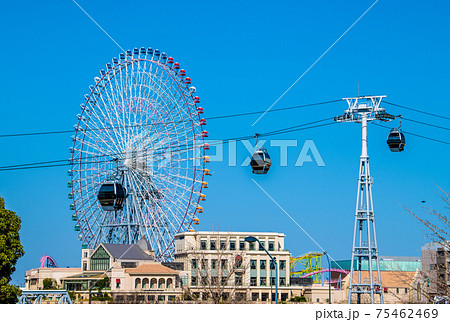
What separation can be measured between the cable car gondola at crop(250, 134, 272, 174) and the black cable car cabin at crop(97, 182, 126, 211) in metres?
10.3

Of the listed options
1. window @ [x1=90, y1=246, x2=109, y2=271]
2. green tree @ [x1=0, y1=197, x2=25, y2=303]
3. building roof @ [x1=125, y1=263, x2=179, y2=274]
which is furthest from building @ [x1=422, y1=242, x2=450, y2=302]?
window @ [x1=90, y1=246, x2=109, y2=271]

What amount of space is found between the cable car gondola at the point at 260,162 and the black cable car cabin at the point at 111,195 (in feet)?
33.9

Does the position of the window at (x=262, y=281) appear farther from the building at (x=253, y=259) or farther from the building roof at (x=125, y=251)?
the building roof at (x=125, y=251)

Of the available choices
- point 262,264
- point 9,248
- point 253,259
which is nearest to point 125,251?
point 253,259

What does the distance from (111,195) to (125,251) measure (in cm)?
4088

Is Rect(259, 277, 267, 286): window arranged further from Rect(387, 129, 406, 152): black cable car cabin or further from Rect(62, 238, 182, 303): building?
Rect(387, 129, 406, 152): black cable car cabin

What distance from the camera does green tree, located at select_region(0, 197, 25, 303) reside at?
39.9m

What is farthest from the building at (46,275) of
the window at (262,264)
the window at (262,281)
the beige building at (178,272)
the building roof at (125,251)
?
the window at (262,281)

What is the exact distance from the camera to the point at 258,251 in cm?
8081

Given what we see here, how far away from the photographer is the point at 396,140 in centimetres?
3469

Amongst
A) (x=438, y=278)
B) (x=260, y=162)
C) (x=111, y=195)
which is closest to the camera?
(x=438, y=278)

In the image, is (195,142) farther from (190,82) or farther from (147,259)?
(147,259)

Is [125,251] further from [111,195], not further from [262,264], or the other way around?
[111,195]
